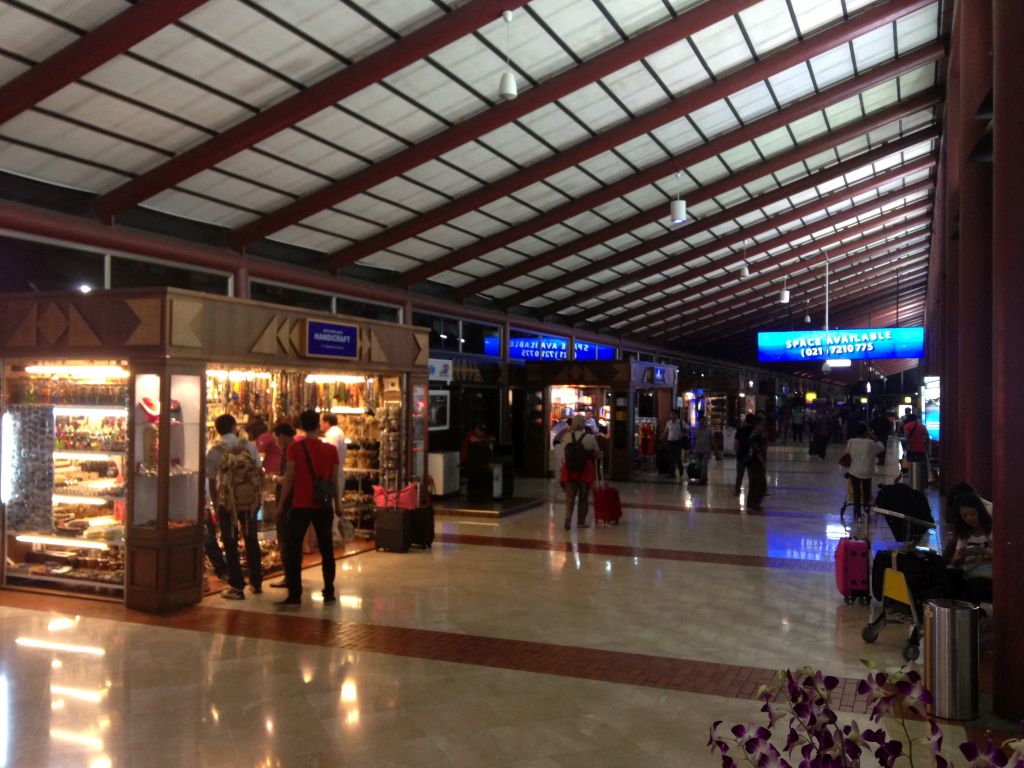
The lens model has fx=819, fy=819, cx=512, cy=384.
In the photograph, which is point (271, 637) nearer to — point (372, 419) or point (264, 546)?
point (264, 546)

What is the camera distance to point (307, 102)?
9398mm

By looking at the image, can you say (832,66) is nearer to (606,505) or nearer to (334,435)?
(606,505)

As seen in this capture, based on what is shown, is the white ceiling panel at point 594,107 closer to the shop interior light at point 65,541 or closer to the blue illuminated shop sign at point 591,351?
the shop interior light at point 65,541

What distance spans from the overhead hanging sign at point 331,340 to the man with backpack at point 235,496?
157 centimetres

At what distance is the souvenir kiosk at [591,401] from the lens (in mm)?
18844

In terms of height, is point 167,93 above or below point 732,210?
below

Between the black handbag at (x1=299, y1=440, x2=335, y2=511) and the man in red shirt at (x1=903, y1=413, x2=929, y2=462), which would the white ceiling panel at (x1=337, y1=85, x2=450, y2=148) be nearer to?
the black handbag at (x1=299, y1=440, x2=335, y2=511)

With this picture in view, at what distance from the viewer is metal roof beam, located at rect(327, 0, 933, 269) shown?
11227mm

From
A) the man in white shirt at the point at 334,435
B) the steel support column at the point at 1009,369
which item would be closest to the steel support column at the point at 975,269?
the steel support column at the point at 1009,369

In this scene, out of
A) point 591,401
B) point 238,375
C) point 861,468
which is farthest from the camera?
point 591,401

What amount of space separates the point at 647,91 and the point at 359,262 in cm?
610

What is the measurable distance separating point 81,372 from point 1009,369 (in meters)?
7.61

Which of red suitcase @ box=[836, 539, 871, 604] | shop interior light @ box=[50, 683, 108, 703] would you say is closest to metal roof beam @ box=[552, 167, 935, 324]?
red suitcase @ box=[836, 539, 871, 604]

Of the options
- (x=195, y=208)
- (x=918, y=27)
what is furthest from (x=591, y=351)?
(x=195, y=208)
